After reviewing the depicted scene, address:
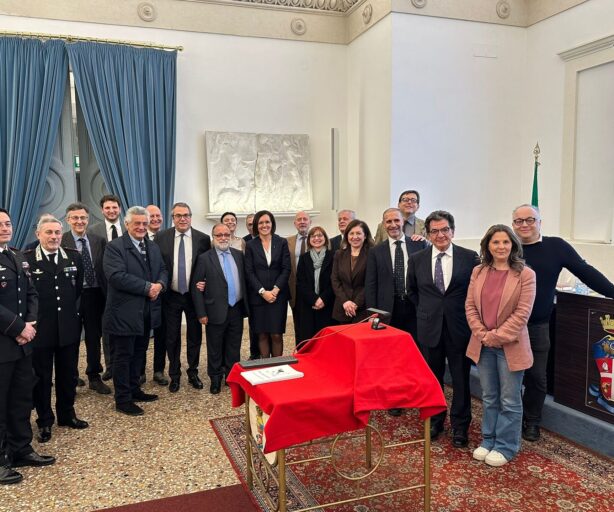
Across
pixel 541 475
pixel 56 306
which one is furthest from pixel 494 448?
pixel 56 306

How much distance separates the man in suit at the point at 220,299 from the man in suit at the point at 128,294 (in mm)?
396

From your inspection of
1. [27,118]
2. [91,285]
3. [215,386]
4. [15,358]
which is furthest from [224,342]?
[27,118]

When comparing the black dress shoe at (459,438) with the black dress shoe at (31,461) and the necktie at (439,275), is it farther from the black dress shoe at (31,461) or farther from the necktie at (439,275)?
the black dress shoe at (31,461)

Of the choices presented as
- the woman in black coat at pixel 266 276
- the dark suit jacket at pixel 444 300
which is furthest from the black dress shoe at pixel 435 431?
the woman in black coat at pixel 266 276

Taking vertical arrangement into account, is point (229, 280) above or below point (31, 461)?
above

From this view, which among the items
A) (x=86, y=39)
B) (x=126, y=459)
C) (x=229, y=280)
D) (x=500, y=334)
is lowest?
(x=126, y=459)

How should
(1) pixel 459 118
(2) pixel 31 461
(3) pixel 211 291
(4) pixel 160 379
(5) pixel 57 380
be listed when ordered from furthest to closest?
(1) pixel 459 118, (4) pixel 160 379, (3) pixel 211 291, (5) pixel 57 380, (2) pixel 31 461

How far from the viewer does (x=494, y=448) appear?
315 cm

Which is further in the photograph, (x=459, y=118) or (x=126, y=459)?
(x=459, y=118)

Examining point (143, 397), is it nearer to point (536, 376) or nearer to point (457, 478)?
point (457, 478)

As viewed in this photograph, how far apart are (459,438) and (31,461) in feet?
8.42

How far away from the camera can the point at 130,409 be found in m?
3.94

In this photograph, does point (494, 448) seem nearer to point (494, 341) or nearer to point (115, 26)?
point (494, 341)

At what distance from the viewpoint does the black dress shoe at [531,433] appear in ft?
11.2
